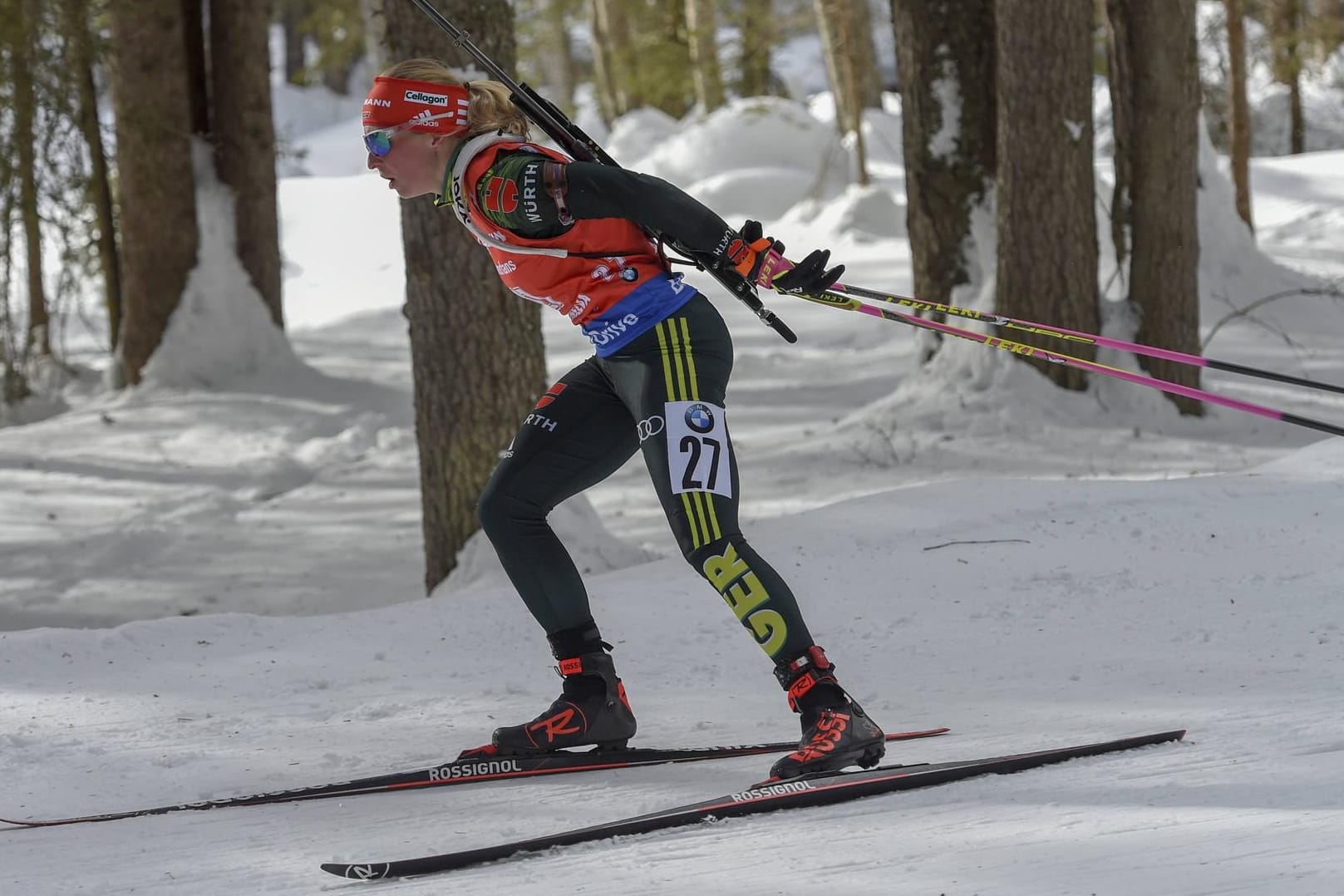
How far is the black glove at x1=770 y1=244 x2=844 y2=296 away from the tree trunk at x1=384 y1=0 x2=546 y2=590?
2988 millimetres

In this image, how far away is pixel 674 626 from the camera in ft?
16.2

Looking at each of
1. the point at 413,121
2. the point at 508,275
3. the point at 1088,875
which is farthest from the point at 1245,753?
the point at 413,121

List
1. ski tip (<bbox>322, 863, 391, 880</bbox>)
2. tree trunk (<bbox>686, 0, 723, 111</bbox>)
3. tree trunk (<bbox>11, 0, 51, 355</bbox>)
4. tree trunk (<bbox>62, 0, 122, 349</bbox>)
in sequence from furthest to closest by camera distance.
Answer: tree trunk (<bbox>686, 0, 723, 111</bbox>) < tree trunk (<bbox>62, 0, 122, 349</bbox>) < tree trunk (<bbox>11, 0, 51, 355</bbox>) < ski tip (<bbox>322, 863, 391, 880</bbox>)

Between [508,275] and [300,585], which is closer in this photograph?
[508,275]

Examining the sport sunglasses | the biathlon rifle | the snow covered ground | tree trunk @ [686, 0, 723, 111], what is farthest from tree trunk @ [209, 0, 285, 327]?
tree trunk @ [686, 0, 723, 111]

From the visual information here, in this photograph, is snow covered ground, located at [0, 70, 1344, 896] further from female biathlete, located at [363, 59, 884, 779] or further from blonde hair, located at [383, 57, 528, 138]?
blonde hair, located at [383, 57, 528, 138]

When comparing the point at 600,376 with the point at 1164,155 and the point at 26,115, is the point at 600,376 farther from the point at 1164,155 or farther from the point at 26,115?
the point at 26,115

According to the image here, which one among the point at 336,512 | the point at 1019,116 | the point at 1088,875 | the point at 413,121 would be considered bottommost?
the point at 1088,875

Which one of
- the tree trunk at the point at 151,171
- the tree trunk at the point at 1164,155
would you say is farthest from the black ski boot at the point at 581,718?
the tree trunk at the point at 151,171

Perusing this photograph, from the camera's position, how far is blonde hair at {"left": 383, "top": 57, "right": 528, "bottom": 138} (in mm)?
3439

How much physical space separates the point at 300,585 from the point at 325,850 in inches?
183

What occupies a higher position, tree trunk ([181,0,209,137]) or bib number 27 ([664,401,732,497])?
tree trunk ([181,0,209,137])

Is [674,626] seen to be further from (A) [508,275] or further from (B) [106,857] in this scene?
(B) [106,857]

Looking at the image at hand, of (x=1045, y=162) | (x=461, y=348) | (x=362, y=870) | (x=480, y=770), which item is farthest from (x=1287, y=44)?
(x=362, y=870)
